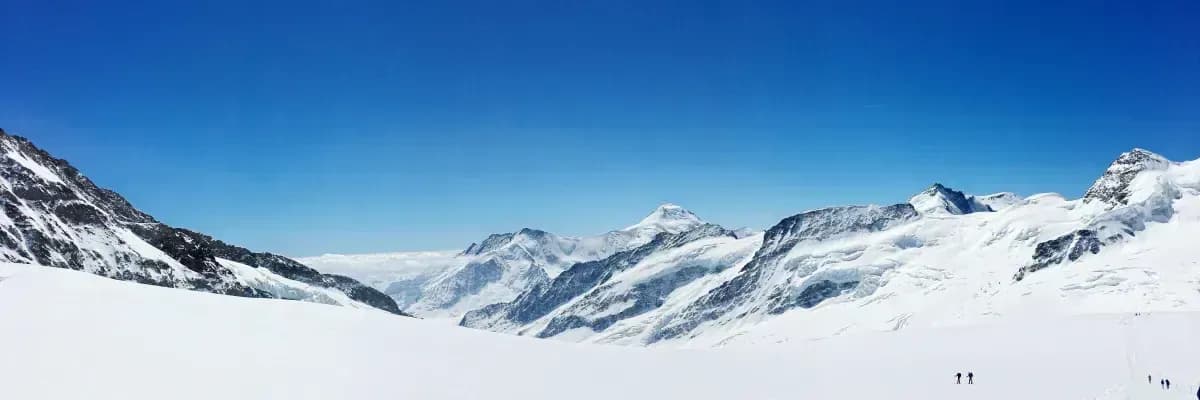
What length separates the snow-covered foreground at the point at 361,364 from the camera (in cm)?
1820

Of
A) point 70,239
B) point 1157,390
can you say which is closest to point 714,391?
point 1157,390

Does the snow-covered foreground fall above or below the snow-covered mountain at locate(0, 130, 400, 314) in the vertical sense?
below

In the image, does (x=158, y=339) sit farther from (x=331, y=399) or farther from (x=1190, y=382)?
(x=1190, y=382)

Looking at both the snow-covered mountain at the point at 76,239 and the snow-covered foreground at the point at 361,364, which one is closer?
the snow-covered foreground at the point at 361,364

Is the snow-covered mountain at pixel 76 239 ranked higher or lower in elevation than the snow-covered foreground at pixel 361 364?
higher

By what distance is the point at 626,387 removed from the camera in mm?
26047

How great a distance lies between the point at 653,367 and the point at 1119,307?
145779 millimetres

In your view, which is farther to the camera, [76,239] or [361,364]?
[76,239]

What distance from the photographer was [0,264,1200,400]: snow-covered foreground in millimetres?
18203

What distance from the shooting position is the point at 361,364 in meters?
22.6

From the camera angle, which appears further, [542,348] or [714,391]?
[542,348]

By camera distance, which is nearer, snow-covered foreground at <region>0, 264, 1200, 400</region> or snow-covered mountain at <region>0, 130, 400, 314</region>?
snow-covered foreground at <region>0, 264, 1200, 400</region>

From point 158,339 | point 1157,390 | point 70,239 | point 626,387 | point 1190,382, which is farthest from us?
point 70,239

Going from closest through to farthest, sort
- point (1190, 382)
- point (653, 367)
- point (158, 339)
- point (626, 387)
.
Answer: point (158, 339) → point (626, 387) → point (653, 367) → point (1190, 382)
